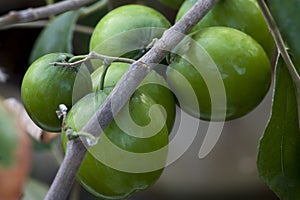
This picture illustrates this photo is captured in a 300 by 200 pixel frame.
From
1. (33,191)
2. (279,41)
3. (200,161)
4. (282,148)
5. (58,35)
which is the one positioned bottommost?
(200,161)

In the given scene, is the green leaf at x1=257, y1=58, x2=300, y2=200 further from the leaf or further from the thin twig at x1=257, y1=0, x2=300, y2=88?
the leaf

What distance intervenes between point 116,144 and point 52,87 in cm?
7

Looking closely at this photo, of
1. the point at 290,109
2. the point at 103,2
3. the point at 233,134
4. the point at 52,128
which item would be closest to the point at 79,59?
the point at 52,128

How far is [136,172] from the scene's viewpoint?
1.64ft

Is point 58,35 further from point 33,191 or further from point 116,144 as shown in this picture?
point 116,144

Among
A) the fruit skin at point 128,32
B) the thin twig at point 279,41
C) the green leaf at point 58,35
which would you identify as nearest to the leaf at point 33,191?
the green leaf at point 58,35

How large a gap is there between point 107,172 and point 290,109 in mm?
162

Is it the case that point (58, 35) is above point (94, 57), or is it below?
below

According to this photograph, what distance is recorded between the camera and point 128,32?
0.58 meters

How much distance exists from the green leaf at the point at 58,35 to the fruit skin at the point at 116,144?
37 cm

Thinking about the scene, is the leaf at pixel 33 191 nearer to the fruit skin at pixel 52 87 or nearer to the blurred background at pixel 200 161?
the blurred background at pixel 200 161

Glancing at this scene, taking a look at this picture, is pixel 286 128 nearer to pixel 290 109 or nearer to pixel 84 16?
pixel 290 109

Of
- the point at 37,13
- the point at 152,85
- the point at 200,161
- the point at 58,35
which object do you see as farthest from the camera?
the point at 200,161

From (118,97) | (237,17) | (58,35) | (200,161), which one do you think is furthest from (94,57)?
(200,161)
